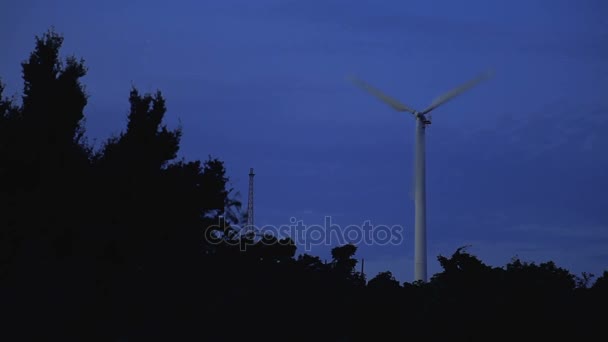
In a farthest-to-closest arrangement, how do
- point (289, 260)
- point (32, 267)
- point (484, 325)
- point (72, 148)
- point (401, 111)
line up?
point (401, 111), point (289, 260), point (72, 148), point (32, 267), point (484, 325)

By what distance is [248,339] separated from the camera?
28.7 meters

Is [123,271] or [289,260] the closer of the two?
[123,271]

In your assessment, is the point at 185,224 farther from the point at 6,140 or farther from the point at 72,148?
the point at 6,140

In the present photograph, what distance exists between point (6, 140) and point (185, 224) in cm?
875

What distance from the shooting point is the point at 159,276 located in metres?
30.9

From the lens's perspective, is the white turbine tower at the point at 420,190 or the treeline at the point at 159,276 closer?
the treeline at the point at 159,276

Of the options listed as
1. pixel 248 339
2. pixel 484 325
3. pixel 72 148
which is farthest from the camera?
pixel 72 148

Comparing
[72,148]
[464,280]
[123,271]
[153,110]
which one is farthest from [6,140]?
[464,280]

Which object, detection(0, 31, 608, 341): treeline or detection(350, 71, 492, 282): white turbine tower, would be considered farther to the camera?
detection(350, 71, 492, 282): white turbine tower

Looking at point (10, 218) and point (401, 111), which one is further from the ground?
point (401, 111)

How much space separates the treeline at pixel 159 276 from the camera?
83.1ft

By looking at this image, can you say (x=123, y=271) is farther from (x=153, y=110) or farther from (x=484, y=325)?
(x=484, y=325)

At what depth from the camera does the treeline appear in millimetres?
25344

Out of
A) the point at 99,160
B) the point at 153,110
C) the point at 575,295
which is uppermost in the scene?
the point at 153,110
